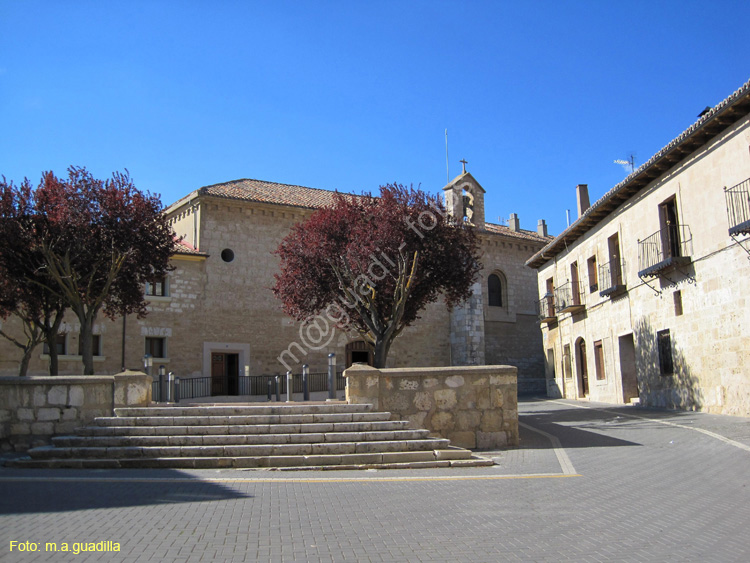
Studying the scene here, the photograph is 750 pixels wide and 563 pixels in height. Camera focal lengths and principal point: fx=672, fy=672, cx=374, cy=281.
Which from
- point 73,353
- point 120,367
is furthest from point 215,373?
point 73,353

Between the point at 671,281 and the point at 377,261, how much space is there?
8167mm

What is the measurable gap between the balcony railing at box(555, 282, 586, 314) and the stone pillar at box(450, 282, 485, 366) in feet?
22.6

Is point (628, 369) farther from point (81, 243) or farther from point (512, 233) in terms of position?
point (512, 233)

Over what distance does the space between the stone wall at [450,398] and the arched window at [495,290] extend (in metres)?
25.9

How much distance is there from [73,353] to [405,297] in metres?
12.7

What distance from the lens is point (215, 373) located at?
89.0ft

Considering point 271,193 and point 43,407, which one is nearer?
point 43,407

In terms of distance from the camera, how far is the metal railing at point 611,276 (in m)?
21.5

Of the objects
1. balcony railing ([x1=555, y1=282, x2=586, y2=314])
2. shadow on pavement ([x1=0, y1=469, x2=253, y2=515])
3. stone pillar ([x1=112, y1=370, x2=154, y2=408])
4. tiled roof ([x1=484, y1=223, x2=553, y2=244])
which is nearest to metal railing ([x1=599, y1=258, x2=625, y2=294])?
balcony railing ([x1=555, y1=282, x2=586, y2=314])

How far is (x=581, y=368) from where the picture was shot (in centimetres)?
2580

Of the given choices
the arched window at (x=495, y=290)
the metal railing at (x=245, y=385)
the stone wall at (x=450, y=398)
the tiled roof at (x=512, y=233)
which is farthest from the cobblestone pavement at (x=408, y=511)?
the tiled roof at (x=512, y=233)

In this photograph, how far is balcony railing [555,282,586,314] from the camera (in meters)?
25.2

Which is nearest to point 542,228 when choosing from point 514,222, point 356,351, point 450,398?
point 514,222

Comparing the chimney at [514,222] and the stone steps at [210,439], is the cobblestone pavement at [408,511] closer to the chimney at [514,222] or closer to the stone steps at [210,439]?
the stone steps at [210,439]
